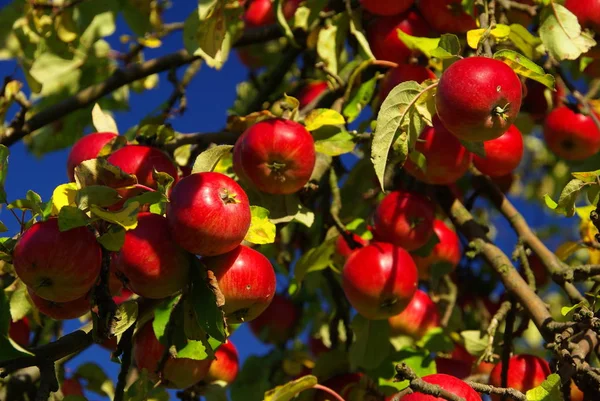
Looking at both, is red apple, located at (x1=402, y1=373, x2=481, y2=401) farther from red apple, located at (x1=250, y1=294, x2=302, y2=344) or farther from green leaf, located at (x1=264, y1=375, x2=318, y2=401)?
red apple, located at (x1=250, y1=294, x2=302, y2=344)

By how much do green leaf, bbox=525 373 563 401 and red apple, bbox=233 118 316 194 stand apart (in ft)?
2.19

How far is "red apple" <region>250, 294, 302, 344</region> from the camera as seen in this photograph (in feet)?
8.70

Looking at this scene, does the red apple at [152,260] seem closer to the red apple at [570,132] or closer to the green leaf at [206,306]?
the green leaf at [206,306]

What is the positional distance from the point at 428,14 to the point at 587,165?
84 centimetres

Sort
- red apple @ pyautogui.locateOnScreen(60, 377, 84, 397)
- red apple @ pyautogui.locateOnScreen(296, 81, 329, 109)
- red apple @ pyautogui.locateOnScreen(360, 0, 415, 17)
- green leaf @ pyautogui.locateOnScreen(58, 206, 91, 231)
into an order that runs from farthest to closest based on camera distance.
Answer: red apple @ pyautogui.locateOnScreen(296, 81, 329, 109), red apple @ pyautogui.locateOnScreen(60, 377, 84, 397), red apple @ pyautogui.locateOnScreen(360, 0, 415, 17), green leaf @ pyautogui.locateOnScreen(58, 206, 91, 231)

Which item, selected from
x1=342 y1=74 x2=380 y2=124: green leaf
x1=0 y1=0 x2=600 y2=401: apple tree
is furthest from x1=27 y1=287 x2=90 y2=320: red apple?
x1=342 y1=74 x2=380 y2=124: green leaf

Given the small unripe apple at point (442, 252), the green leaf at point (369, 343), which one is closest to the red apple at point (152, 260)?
the green leaf at point (369, 343)

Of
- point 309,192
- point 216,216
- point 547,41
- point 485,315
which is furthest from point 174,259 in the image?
point 485,315

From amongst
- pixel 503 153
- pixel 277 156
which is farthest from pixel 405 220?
pixel 277 156

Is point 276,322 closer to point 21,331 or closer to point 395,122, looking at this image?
point 21,331

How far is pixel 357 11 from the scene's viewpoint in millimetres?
2113

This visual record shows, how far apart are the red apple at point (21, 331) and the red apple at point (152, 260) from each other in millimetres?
793

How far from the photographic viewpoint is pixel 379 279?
1742mm

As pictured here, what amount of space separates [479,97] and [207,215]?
518mm
